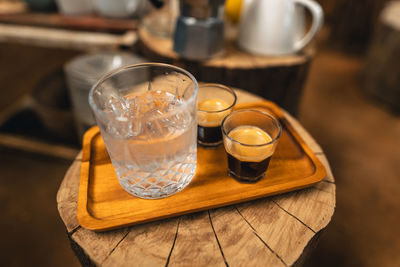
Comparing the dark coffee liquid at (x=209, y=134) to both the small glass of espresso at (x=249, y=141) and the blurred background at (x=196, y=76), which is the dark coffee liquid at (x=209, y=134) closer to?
the small glass of espresso at (x=249, y=141)

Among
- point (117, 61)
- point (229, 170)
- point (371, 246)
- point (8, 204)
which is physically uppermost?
point (229, 170)

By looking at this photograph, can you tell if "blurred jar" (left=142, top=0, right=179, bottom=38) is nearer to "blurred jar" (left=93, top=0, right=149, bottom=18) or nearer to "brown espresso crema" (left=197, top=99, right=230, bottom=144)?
"blurred jar" (left=93, top=0, right=149, bottom=18)

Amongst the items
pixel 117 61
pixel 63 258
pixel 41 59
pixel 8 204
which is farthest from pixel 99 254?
pixel 41 59

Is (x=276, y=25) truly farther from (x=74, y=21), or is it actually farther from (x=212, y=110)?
(x=74, y=21)

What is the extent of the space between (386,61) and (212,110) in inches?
69.6

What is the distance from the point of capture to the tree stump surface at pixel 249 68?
1.22 m

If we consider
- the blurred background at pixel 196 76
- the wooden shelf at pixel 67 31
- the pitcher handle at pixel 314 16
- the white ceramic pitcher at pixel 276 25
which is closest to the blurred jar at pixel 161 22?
the blurred background at pixel 196 76

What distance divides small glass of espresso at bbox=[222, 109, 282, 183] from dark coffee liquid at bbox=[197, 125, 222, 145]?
0.17 feet

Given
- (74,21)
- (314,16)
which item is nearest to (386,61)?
(314,16)

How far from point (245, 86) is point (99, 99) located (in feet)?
2.48

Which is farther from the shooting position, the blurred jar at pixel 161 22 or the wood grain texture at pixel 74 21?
the wood grain texture at pixel 74 21

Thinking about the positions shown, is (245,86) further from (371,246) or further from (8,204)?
(8,204)

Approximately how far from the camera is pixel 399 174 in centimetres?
163

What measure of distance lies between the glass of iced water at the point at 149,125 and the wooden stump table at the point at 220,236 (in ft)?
0.30
